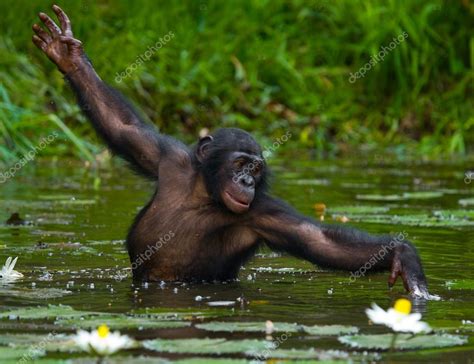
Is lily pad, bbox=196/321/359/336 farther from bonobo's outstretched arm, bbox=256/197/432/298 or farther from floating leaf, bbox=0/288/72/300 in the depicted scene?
bonobo's outstretched arm, bbox=256/197/432/298

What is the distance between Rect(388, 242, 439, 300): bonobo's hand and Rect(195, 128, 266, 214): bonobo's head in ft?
2.53

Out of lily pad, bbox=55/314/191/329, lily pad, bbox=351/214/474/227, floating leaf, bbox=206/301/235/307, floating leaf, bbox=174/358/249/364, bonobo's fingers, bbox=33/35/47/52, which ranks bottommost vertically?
floating leaf, bbox=174/358/249/364

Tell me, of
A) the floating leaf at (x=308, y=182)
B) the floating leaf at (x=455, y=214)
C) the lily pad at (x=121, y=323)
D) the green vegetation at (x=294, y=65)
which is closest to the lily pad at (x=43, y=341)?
the lily pad at (x=121, y=323)

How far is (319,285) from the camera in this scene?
6172 millimetres

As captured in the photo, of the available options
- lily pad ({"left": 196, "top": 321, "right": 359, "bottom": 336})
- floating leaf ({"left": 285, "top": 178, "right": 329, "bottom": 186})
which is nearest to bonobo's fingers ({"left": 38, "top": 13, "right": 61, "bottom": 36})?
lily pad ({"left": 196, "top": 321, "right": 359, "bottom": 336})

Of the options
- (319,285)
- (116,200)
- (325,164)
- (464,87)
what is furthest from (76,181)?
(464,87)

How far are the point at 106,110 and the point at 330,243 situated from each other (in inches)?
57.1

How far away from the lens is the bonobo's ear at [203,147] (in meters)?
6.49

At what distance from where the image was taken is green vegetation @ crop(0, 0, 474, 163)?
14852 mm

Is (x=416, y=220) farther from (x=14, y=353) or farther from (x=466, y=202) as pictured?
(x=14, y=353)

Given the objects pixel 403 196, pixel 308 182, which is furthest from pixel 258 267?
pixel 308 182

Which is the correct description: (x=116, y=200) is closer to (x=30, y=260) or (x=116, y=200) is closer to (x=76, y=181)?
(x=76, y=181)

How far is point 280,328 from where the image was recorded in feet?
14.8

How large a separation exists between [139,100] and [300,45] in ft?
10.6
